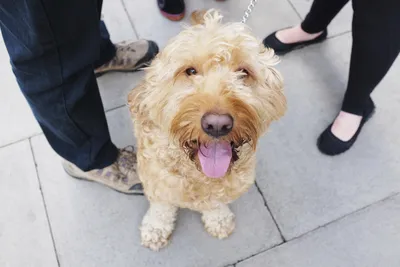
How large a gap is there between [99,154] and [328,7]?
1631 millimetres

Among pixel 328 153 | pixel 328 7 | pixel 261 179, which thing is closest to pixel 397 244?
pixel 328 153

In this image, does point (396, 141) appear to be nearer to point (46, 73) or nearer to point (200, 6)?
point (200, 6)

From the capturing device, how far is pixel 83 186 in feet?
8.23

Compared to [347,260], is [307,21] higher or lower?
higher

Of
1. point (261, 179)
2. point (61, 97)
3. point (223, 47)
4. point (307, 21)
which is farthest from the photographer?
point (307, 21)

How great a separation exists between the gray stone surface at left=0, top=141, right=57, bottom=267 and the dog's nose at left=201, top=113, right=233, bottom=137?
4.59 feet

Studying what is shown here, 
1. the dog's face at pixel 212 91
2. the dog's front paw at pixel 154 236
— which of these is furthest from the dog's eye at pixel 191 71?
the dog's front paw at pixel 154 236

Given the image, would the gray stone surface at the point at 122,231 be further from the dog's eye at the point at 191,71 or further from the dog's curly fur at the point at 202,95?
the dog's eye at the point at 191,71

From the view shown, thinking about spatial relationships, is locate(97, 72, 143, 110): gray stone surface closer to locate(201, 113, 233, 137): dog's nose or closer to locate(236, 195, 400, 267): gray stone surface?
locate(236, 195, 400, 267): gray stone surface

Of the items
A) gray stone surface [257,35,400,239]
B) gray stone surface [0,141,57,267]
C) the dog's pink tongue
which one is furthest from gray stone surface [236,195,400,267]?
gray stone surface [0,141,57,267]

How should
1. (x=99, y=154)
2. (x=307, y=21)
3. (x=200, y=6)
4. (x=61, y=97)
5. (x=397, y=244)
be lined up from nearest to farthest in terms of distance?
(x=61, y=97)
(x=99, y=154)
(x=397, y=244)
(x=307, y=21)
(x=200, y=6)

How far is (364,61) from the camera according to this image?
221cm

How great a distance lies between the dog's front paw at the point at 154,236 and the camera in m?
2.29

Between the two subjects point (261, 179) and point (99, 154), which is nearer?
point (99, 154)
